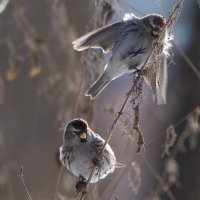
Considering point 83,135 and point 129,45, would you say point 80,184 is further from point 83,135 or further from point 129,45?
point 129,45

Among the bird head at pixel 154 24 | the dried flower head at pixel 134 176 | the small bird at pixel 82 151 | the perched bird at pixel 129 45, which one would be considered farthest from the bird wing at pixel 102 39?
the dried flower head at pixel 134 176

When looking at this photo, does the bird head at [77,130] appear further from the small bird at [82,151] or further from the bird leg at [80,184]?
the bird leg at [80,184]

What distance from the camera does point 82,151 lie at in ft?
13.6

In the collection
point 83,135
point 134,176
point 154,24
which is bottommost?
point 134,176

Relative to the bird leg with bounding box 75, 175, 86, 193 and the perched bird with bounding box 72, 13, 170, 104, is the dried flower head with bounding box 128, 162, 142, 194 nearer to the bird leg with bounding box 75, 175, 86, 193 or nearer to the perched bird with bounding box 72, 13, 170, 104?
the bird leg with bounding box 75, 175, 86, 193

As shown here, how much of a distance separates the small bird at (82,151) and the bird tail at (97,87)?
147 mm

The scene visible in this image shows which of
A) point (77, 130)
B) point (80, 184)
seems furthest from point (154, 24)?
point (80, 184)

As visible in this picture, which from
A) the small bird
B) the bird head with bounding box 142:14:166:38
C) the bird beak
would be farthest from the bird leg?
the bird head with bounding box 142:14:166:38

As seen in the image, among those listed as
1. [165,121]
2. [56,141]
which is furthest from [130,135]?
[165,121]

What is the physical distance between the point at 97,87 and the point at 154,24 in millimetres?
460

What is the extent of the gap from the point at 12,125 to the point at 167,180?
12.0ft

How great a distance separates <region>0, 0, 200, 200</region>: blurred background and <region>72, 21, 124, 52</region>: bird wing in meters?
0.08

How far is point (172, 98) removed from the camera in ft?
29.1

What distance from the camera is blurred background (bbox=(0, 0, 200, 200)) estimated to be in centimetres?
369
